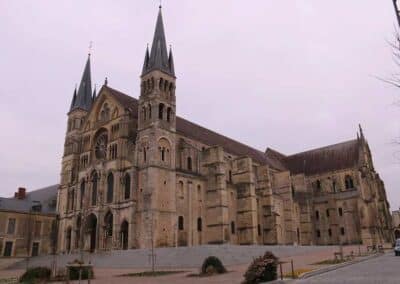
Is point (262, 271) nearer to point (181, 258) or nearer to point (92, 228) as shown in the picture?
point (181, 258)

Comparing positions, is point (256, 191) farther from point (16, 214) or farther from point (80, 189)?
point (16, 214)

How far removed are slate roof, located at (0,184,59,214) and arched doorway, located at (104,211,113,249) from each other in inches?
569

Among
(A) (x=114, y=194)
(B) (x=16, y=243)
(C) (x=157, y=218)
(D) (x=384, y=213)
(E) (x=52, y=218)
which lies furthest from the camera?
(D) (x=384, y=213)

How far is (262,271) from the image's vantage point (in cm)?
1412

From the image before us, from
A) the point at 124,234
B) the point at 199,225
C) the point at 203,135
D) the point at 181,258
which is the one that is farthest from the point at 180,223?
the point at 203,135

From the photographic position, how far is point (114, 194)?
41.0 meters

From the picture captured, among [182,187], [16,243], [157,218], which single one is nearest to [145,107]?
[182,187]

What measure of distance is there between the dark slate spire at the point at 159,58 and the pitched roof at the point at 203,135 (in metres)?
4.78

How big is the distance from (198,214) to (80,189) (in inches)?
594

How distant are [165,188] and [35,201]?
929 inches

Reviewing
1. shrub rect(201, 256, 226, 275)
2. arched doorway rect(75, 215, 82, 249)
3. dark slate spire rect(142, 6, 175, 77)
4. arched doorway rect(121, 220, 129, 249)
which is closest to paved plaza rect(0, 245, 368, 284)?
arched doorway rect(121, 220, 129, 249)

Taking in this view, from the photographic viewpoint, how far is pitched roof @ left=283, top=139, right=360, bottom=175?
2496 inches

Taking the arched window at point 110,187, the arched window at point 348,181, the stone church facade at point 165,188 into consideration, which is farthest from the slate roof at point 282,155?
the arched window at point 110,187

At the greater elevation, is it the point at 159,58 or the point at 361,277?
the point at 159,58
